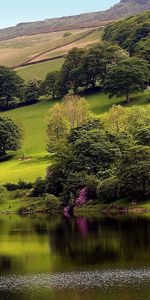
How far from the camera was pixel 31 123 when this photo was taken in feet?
601

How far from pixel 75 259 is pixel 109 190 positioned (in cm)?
3967

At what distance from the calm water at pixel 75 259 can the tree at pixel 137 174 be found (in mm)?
11090

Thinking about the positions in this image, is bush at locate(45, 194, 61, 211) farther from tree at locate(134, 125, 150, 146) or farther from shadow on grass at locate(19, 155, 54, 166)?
shadow on grass at locate(19, 155, 54, 166)

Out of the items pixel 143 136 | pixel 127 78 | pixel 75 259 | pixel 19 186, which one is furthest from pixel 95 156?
pixel 127 78

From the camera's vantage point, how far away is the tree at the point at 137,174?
109000 mm

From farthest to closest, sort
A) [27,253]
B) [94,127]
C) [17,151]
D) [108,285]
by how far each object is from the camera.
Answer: [17,151], [94,127], [27,253], [108,285]

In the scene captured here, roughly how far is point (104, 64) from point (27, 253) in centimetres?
12833

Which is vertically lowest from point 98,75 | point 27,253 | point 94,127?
point 27,253

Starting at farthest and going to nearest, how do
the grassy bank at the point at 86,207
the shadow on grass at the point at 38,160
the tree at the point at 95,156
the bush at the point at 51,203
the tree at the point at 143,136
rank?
the shadow on grass at the point at 38,160
the tree at the point at 143,136
the tree at the point at 95,156
the bush at the point at 51,203
the grassy bank at the point at 86,207

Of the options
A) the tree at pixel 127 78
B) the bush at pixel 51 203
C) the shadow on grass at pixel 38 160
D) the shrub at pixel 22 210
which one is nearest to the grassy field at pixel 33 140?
the shadow on grass at pixel 38 160

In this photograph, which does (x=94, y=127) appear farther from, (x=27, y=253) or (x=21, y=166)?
(x=27, y=253)

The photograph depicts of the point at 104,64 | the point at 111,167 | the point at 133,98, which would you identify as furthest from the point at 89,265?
the point at 104,64

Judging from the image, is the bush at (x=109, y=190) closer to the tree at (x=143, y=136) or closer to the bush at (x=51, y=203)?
the bush at (x=51, y=203)

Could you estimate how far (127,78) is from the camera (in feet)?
573
